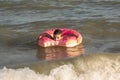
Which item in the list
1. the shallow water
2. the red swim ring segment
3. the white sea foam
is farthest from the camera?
the red swim ring segment

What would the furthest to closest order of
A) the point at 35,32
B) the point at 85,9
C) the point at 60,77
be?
the point at 85,9, the point at 35,32, the point at 60,77

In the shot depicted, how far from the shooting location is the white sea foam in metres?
8.59

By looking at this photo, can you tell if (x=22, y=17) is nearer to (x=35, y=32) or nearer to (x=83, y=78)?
(x=35, y=32)

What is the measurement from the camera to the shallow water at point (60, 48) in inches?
364

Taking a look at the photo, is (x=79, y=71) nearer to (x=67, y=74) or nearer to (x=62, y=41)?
(x=67, y=74)

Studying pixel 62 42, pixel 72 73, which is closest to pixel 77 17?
pixel 62 42

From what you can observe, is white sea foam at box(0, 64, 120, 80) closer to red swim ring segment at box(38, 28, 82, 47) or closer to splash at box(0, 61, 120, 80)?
splash at box(0, 61, 120, 80)

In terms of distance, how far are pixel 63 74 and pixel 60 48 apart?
2.68 m

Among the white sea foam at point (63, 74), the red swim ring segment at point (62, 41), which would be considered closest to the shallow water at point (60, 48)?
the white sea foam at point (63, 74)

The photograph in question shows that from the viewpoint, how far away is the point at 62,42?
38.1ft

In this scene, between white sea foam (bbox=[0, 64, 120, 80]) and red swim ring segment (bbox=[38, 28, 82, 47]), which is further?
red swim ring segment (bbox=[38, 28, 82, 47])

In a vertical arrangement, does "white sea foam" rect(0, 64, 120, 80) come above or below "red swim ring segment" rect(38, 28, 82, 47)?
above

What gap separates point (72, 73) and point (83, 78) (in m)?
0.23

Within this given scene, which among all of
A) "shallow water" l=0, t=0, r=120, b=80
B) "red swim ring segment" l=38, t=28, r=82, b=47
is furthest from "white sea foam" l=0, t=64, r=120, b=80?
"red swim ring segment" l=38, t=28, r=82, b=47
